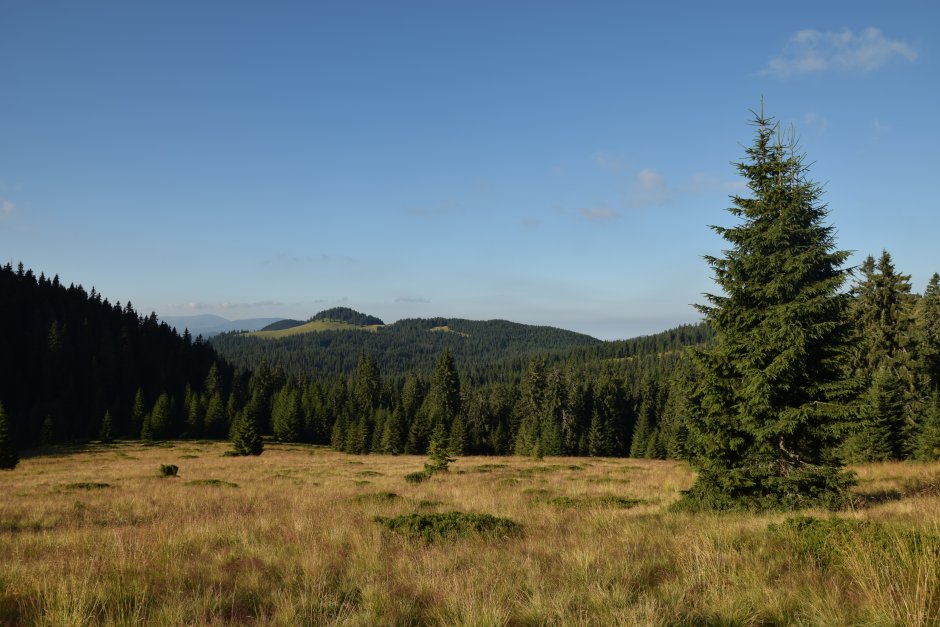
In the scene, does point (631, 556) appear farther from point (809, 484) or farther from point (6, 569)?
point (6, 569)

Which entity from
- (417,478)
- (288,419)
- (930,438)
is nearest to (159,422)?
(288,419)

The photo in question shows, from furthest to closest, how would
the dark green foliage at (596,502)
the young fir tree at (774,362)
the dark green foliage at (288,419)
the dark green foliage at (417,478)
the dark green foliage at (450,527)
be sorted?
1. the dark green foliage at (288,419)
2. the dark green foliage at (417,478)
3. the dark green foliage at (596,502)
4. the young fir tree at (774,362)
5. the dark green foliage at (450,527)

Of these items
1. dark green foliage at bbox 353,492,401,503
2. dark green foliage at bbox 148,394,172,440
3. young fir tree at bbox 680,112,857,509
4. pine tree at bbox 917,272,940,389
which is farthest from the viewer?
dark green foliage at bbox 148,394,172,440

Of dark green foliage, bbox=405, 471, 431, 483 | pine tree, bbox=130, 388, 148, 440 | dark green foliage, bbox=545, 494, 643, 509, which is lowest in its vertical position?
pine tree, bbox=130, 388, 148, 440

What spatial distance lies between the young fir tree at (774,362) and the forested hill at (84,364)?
87.8 m

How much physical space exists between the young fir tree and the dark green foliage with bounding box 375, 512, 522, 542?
4837 millimetres

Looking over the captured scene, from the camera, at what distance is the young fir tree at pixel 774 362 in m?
10.3

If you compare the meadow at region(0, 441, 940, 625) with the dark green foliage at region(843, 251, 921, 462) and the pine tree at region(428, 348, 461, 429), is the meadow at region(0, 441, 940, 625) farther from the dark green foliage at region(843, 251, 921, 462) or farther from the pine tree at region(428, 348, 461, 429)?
the pine tree at region(428, 348, 461, 429)

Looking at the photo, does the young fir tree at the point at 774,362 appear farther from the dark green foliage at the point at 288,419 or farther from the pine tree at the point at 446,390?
the dark green foliage at the point at 288,419

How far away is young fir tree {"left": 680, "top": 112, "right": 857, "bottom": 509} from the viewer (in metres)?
10.3

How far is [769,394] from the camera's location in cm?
1036

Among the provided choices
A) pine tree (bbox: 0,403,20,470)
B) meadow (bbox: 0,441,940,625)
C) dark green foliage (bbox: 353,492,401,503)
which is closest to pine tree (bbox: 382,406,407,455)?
pine tree (bbox: 0,403,20,470)

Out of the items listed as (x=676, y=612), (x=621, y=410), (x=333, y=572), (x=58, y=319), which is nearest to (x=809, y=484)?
(x=676, y=612)

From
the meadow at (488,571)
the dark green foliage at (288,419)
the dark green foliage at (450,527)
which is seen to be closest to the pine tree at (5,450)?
the meadow at (488,571)
